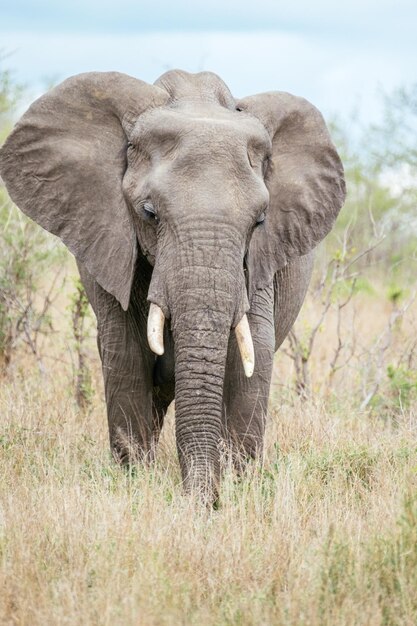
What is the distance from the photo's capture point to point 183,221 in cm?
568

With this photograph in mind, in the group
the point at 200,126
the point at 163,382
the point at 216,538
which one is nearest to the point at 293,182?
the point at 200,126

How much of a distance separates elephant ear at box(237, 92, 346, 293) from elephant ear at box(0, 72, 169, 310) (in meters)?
0.60

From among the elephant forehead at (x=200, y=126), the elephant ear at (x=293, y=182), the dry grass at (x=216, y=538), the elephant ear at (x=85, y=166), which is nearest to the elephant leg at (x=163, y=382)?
the dry grass at (x=216, y=538)

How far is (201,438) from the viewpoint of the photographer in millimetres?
6020

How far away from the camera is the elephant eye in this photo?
5898mm

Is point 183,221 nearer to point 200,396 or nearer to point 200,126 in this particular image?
point 200,126

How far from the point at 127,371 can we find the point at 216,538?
5.35ft

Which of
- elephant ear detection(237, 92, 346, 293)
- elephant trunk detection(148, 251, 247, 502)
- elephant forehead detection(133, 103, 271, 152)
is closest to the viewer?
elephant trunk detection(148, 251, 247, 502)

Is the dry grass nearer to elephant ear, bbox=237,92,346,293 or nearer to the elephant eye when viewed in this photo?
elephant ear, bbox=237,92,346,293

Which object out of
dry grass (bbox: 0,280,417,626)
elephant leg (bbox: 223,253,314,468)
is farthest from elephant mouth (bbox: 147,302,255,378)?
dry grass (bbox: 0,280,417,626)

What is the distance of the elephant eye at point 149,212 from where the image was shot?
590 cm

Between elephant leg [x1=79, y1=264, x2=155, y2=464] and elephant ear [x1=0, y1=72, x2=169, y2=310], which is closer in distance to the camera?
elephant ear [x1=0, y1=72, x2=169, y2=310]

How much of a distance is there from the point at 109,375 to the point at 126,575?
2.07m

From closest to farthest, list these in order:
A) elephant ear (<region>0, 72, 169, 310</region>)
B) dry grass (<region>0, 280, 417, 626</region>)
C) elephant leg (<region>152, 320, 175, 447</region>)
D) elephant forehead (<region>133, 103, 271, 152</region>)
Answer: dry grass (<region>0, 280, 417, 626</region>) < elephant forehead (<region>133, 103, 271, 152</region>) < elephant ear (<region>0, 72, 169, 310</region>) < elephant leg (<region>152, 320, 175, 447</region>)
